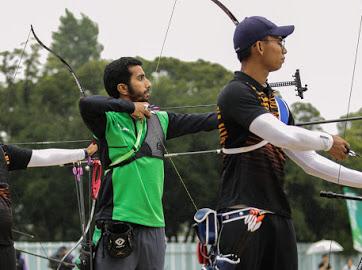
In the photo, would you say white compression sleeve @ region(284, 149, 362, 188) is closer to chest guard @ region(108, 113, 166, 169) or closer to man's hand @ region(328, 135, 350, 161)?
man's hand @ region(328, 135, 350, 161)

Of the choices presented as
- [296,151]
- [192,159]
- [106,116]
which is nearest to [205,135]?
[192,159]

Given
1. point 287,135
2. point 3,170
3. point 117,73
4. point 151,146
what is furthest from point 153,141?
point 287,135

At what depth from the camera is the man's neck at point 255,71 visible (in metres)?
5.73

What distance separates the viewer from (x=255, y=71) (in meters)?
5.73

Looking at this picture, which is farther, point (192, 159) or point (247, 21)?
point (192, 159)

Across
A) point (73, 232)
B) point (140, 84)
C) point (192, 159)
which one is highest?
point (140, 84)

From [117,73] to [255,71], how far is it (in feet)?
5.89

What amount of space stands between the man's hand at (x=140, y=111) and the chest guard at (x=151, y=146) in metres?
0.11

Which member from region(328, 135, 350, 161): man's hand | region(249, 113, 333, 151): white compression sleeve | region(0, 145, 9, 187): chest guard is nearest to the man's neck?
region(249, 113, 333, 151): white compression sleeve

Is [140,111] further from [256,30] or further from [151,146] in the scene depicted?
[256,30]

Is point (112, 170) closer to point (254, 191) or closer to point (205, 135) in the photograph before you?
point (254, 191)

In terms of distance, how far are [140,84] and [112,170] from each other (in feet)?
2.12

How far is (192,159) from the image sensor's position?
1430 cm

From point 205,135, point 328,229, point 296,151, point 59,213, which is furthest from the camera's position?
point 59,213
